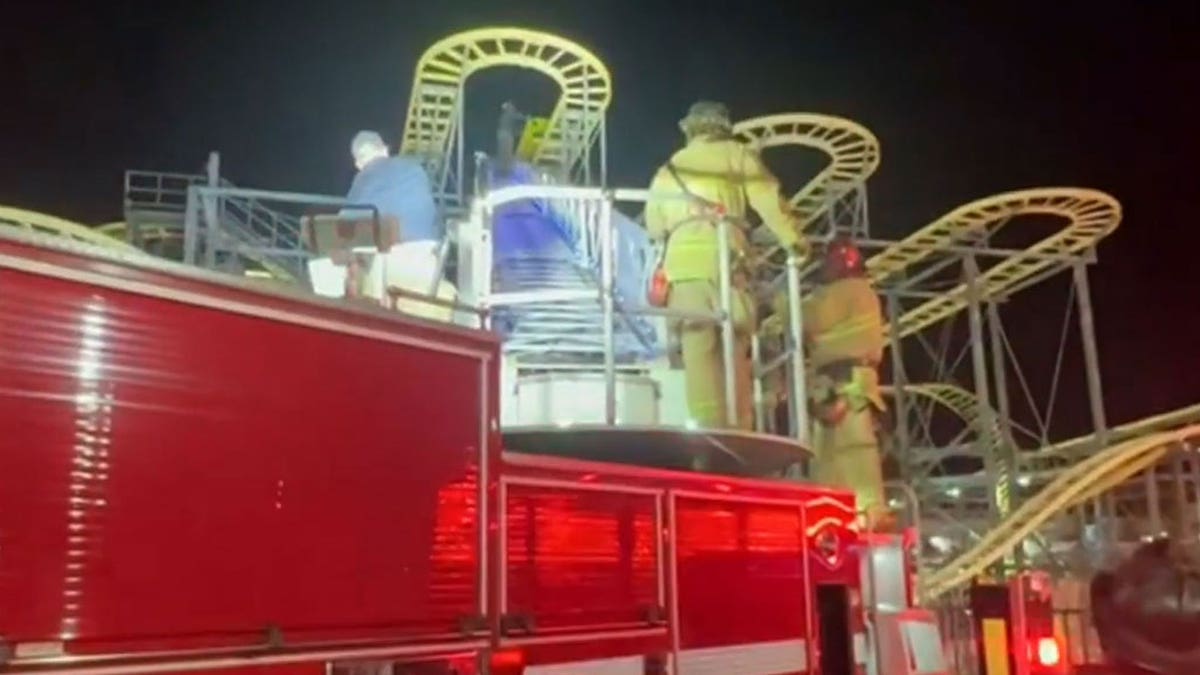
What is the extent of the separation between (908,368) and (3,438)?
32225mm

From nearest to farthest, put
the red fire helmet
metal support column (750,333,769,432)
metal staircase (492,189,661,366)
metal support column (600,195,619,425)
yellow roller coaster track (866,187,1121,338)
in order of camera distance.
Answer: metal support column (600,195,619,425), metal staircase (492,189,661,366), metal support column (750,333,769,432), the red fire helmet, yellow roller coaster track (866,187,1121,338)

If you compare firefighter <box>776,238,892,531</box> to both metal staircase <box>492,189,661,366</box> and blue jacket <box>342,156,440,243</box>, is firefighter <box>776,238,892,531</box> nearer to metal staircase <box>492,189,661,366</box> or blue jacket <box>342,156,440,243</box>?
metal staircase <box>492,189,661,366</box>

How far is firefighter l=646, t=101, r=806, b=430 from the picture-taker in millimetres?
8727

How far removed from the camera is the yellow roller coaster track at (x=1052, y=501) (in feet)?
49.0

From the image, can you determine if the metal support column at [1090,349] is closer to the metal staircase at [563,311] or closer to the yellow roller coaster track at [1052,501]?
the yellow roller coaster track at [1052,501]

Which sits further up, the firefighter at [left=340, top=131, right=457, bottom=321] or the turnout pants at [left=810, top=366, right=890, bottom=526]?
the firefighter at [left=340, top=131, right=457, bottom=321]

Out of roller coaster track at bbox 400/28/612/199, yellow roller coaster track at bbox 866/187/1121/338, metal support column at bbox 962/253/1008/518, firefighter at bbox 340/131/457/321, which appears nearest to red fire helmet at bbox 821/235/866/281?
roller coaster track at bbox 400/28/612/199

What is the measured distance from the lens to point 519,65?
42.2 feet

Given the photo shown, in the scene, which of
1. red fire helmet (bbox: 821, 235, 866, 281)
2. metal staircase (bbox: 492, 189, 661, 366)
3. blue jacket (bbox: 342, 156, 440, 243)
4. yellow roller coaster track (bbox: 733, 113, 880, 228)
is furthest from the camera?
yellow roller coaster track (bbox: 733, 113, 880, 228)

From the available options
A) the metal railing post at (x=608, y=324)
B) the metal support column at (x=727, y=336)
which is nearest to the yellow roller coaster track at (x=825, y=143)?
the metal support column at (x=727, y=336)

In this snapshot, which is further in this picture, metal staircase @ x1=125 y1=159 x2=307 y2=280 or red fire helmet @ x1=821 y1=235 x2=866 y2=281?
red fire helmet @ x1=821 y1=235 x2=866 y2=281

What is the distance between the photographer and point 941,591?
14758 mm

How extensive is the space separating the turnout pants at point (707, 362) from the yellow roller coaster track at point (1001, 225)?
11.9 metres

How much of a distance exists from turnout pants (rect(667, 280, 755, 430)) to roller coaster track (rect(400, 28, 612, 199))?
3186 millimetres
